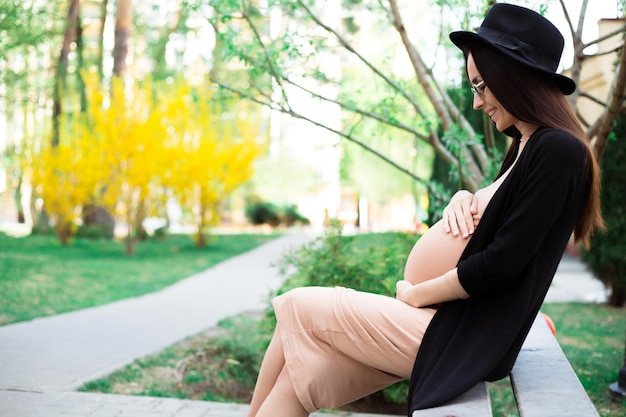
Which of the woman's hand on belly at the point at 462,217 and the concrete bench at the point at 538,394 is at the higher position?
the woman's hand on belly at the point at 462,217

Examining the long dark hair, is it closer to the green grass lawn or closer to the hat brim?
the hat brim

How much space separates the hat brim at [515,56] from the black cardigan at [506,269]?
0.57 ft

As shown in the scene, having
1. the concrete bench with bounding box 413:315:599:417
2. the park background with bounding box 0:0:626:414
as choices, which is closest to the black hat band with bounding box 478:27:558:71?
the concrete bench with bounding box 413:315:599:417

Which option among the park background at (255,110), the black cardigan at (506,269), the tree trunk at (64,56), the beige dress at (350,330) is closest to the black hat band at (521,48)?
the black cardigan at (506,269)

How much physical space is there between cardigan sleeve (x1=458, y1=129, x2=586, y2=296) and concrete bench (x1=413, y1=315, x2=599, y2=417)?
36 centimetres

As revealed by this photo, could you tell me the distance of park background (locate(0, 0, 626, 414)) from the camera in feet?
18.4

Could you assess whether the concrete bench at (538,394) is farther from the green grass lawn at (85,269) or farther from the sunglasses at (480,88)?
the green grass lawn at (85,269)

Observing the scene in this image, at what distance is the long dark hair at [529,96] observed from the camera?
2.36 meters

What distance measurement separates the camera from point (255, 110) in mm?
20500

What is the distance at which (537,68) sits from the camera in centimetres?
230

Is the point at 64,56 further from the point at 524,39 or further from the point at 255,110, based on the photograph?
the point at 524,39

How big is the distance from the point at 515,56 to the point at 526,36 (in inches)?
4.5

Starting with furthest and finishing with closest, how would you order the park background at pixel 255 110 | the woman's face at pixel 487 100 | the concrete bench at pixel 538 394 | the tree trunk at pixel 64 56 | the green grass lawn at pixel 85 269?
the tree trunk at pixel 64 56 < the green grass lawn at pixel 85 269 < the park background at pixel 255 110 < the woman's face at pixel 487 100 < the concrete bench at pixel 538 394

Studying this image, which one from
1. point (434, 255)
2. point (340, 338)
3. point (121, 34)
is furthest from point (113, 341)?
point (121, 34)
